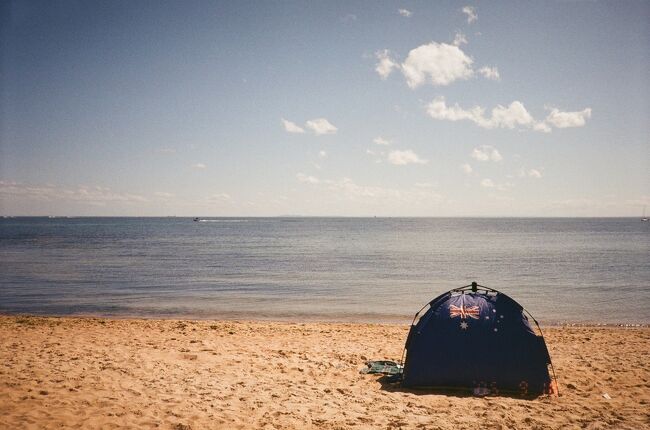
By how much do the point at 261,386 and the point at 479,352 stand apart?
16.7 feet

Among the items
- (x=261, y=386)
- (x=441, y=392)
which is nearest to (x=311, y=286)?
(x=261, y=386)

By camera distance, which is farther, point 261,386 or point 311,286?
point 311,286

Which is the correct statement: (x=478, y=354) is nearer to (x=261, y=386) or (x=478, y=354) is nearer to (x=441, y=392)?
(x=441, y=392)

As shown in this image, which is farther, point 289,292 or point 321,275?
point 321,275

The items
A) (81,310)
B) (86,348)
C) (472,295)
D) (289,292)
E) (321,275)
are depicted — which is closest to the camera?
(472,295)

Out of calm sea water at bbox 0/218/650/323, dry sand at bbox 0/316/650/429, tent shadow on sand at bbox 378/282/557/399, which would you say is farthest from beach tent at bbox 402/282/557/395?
calm sea water at bbox 0/218/650/323

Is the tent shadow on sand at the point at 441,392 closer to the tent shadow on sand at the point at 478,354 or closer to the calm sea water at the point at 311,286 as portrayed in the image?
the tent shadow on sand at the point at 478,354

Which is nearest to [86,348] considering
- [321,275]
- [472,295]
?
[472,295]

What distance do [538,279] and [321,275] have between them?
57.3 feet

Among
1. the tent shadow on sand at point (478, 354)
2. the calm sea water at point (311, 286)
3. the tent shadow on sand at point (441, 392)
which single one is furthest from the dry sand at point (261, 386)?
the calm sea water at point (311, 286)

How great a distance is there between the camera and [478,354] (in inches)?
332

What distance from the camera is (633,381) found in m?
9.41

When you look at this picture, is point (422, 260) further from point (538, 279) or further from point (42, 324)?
point (42, 324)

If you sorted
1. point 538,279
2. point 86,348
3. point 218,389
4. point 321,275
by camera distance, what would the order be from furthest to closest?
point 321,275, point 538,279, point 86,348, point 218,389
